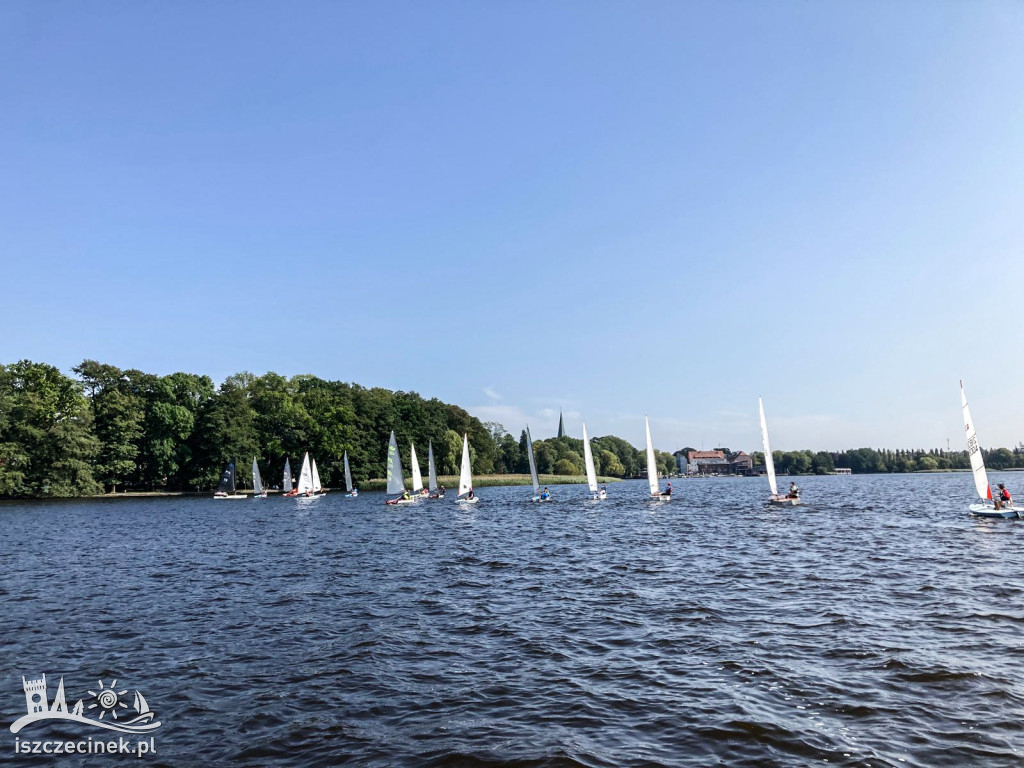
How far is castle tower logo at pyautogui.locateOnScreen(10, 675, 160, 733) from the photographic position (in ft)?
32.0

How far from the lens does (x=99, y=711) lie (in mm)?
10305

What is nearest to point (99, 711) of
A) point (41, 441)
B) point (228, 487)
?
point (41, 441)

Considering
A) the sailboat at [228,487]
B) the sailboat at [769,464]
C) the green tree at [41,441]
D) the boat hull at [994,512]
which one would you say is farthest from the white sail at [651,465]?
the green tree at [41,441]

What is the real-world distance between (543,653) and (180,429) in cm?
10349

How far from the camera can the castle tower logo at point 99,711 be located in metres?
9.76

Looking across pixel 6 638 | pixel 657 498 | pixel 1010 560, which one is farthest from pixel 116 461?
pixel 1010 560

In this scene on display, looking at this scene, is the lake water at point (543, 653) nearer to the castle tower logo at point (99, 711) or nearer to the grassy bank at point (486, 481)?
the castle tower logo at point (99, 711)

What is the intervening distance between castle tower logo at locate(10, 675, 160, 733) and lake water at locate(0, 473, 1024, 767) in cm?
20

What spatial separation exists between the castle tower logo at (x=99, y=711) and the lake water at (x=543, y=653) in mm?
201

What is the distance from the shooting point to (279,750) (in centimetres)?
872

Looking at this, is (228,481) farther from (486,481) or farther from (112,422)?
(486,481)

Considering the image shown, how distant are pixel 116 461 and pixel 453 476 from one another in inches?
2459

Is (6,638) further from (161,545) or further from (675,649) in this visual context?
(161,545)

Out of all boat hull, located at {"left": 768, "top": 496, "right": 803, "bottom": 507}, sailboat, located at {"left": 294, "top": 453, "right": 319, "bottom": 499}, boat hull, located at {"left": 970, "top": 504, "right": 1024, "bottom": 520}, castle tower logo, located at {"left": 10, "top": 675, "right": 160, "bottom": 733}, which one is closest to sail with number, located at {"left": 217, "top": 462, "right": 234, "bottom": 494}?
sailboat, located at {"left": 294, "top": 453, "right": 319, "bottom": 499}
